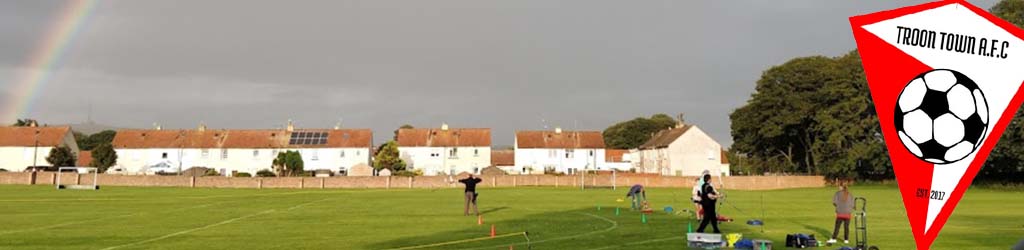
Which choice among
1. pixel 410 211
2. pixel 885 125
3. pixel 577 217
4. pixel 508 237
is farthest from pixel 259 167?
pixel 885 125

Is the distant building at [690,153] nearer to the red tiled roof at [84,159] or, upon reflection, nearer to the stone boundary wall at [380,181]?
the stone boundary wall at [380,181]

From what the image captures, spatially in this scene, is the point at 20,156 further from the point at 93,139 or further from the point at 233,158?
the point at 93,139

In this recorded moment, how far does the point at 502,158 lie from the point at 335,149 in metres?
37.8

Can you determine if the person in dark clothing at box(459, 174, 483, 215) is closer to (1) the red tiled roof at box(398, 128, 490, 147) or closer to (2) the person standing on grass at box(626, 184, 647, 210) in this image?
(2) the person standing on grass at box(626, 184, 647, 210)

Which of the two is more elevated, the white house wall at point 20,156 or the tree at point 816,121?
the tree at point 816,121

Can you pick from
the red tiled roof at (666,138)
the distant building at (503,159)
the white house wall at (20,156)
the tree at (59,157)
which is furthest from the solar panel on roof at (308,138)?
the red tiled roof at (666,138)

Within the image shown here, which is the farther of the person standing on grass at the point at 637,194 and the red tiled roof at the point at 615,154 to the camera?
the red tiled roof at the point at 615,154

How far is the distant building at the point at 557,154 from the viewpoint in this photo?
114 meters

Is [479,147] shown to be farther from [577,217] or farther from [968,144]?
[968,144]

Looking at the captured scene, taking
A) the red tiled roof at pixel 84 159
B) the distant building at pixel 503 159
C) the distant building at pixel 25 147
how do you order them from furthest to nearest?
the distant building at pixel 503 159, the red tiled roof at pixel 84 159, the distant building at pixel 25 147

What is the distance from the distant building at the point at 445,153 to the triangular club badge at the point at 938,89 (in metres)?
105

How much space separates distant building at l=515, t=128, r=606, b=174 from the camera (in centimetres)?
11394

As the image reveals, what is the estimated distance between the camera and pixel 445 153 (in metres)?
111

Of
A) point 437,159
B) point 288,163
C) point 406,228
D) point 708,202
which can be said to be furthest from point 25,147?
point 708,202
